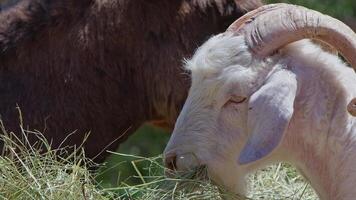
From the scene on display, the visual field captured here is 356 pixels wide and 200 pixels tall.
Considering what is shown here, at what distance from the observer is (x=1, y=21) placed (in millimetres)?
5648

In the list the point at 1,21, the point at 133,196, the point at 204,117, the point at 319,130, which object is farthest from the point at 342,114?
the point at 1,21

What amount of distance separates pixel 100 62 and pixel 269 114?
5.19 feet

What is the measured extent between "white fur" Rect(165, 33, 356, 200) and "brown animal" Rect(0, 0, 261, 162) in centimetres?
105

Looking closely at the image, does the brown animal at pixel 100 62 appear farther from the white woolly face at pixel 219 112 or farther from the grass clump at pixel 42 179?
the white woolly face at pixel 219 112

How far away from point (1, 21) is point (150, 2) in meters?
0.77

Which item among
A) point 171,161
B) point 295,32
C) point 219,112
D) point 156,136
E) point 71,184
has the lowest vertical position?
point 156,136

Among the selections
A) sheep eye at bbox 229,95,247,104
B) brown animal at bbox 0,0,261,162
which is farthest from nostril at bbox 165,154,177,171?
brown animal at bbox 0,0,261,162

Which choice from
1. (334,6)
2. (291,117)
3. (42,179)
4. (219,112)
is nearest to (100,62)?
(42,179)

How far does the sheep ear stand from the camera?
4059mm

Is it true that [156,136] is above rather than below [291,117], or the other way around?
below

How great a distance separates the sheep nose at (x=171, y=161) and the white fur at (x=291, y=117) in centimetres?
2

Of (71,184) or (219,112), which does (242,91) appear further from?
(71,184)

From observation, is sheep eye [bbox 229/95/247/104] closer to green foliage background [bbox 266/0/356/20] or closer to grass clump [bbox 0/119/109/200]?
grass clump [bbox 0/119/109/200]

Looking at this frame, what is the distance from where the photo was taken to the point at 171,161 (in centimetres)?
440
